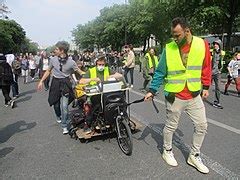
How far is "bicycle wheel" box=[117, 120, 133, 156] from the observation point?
493cm

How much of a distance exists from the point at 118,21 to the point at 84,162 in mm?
58280

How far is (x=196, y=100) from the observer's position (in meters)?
4.34

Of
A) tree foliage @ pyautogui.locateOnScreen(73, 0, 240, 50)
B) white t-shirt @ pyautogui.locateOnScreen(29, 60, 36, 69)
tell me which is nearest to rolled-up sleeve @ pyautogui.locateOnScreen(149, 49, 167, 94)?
tree foliage @ pyautogui.locateOnScreen(73, 0, 240, 50)

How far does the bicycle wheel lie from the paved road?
0.10m

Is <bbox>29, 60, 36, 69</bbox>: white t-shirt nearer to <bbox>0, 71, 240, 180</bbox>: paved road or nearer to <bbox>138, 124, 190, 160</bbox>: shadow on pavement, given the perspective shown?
<bbox>0, 71, 240, 180</bbox>: paved road

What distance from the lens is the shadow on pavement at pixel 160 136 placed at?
5155mm

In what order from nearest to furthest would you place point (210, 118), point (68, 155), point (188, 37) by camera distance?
point (188, 37), point (68, 155), point (210, 118)

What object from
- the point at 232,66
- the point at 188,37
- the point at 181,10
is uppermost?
the point at 181,10

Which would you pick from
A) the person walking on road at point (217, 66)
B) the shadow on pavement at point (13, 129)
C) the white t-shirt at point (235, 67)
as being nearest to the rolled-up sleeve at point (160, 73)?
the shadow on pavement at point (13, 129)

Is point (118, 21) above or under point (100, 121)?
above

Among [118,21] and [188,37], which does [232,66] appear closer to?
[188,37]

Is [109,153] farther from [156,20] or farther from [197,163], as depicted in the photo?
[156,20]

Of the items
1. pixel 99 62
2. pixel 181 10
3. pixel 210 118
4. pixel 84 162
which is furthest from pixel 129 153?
pixel 181 10

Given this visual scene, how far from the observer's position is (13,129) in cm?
709
